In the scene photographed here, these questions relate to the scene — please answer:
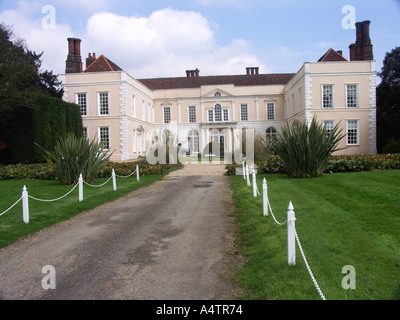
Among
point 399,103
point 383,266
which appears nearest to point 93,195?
point 383,266

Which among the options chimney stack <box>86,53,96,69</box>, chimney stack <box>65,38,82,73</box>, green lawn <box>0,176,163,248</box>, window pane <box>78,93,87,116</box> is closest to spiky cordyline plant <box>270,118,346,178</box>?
green lawn <box>0,176,163,248</box>

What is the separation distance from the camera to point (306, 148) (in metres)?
14.8

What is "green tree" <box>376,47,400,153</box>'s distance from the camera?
32.4 metres

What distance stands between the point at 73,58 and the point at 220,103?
63.3ft

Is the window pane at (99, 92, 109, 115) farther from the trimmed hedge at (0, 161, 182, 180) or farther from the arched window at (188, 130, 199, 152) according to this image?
the trimmed hedge at (0, 161, 182, 180)

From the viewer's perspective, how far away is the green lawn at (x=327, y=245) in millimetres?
4242

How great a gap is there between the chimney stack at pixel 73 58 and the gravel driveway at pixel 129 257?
30.2 meters

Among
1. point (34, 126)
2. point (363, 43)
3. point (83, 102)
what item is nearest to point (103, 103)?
point (83, 102)

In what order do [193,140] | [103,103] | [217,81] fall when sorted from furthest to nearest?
[217,81] < [193,140] < [103,103]

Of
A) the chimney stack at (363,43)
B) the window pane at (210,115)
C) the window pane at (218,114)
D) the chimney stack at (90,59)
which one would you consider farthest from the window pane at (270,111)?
the chimney stack at (90,59)

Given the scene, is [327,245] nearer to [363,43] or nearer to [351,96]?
[351,96]

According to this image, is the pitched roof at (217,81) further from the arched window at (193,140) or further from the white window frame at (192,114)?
the arched window at (193,140)

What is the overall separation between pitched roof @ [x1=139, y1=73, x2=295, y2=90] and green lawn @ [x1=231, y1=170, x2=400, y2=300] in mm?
39683
